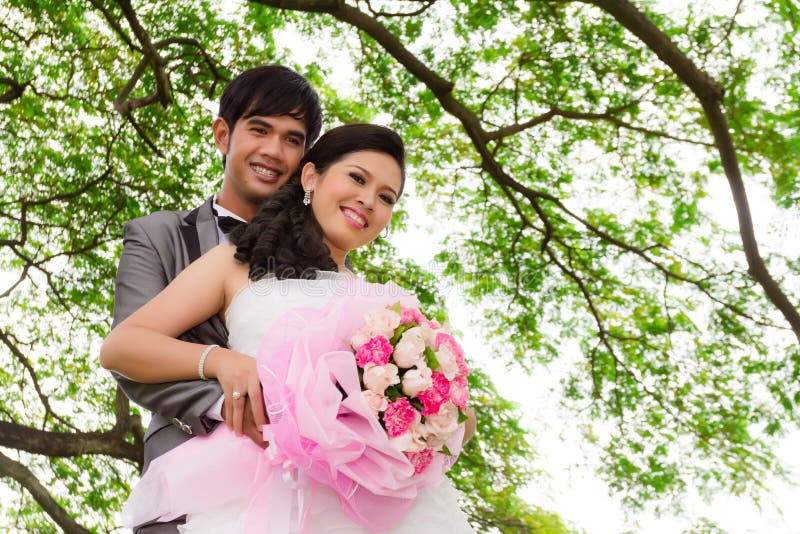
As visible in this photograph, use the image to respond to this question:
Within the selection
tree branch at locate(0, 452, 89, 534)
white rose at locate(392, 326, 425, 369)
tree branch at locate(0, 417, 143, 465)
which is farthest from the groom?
tree branch at locate(0, 452, 89, 534)

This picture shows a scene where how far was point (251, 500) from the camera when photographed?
1827 millimetres

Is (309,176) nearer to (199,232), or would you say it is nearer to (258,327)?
(199,232)

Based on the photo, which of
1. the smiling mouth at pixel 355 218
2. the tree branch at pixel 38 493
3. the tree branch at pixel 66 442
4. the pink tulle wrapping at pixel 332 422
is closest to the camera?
the pink tulle wrapping at pixel 332 422

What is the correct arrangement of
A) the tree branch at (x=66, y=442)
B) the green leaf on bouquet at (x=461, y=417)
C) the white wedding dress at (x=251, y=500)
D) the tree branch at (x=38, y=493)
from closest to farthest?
1. the white wedding dress at (x=251, y=500)
2. the green leaf on bouquet at (x=461, y=417)
3. the tree branch at (x=66, y=442)
4. the tree branch at (x=38, y=493)

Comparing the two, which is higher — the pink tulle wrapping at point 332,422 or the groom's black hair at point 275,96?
the groom's black hair at point 275,96

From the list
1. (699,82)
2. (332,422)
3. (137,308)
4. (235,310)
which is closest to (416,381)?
(332,422)

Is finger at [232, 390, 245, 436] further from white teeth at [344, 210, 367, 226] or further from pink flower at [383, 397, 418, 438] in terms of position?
white teeth at [344, 210, 367, 226]

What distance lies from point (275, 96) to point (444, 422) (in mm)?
1592

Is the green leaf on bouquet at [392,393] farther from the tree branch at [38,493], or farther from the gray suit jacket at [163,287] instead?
the tree branch at [38,493]

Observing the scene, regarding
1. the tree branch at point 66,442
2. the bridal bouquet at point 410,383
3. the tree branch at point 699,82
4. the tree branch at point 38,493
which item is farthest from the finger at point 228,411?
the tree branch at point 38,493

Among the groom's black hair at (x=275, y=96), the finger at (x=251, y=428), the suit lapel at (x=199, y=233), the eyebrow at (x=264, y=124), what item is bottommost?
the finger at (x=251, y=428)

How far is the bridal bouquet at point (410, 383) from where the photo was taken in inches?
68.8

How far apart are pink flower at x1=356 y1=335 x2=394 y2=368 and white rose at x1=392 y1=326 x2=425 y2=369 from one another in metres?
0.02

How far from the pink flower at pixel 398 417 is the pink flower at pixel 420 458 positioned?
0.08m
